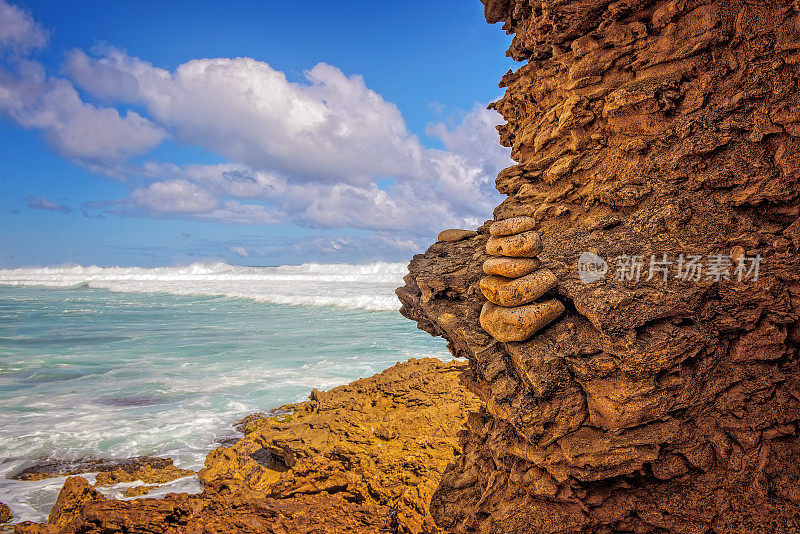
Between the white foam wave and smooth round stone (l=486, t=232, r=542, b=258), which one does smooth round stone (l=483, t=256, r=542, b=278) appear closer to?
smooth round stone (l=486, t=232, r=542, b=258)

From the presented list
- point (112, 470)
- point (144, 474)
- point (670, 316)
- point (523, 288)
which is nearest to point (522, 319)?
point (523, 288)

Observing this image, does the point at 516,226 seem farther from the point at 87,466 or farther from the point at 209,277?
the point at 209,277

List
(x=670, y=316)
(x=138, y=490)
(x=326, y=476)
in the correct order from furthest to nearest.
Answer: (x=138, y=490), (x=326, y=476), (x=670, y=316)

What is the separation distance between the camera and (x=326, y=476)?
4.47 m

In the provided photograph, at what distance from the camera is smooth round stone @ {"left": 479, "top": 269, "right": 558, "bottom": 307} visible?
3066mm

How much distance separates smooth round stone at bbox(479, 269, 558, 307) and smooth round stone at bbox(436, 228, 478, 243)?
140 centimetres

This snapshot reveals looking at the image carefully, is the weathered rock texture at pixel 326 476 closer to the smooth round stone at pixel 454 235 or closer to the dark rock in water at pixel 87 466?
the dark rock in water at pixel 87 466

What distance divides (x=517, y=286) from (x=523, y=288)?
48 mm

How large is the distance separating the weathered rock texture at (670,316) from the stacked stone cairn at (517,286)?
148 millimetres

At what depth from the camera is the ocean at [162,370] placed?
21.0ft

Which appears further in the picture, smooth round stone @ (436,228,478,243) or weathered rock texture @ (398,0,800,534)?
smooth round stone @ (436,228,478,243)

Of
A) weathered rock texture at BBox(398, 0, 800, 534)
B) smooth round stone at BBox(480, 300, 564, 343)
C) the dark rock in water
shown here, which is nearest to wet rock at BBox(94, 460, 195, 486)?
the dark rock in water

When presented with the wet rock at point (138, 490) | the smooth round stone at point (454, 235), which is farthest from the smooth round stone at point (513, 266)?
the wet rock at point (138, 490)

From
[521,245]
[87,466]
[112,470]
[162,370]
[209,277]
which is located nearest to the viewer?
[521,245]
